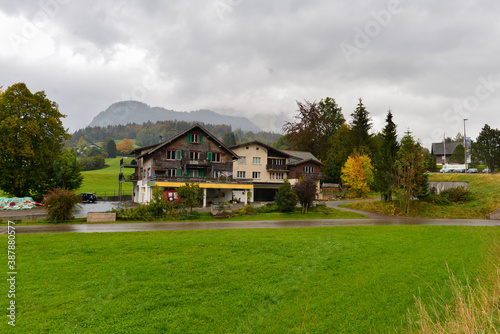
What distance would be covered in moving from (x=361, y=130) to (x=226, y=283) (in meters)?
66.0

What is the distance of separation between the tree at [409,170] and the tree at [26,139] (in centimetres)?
4325

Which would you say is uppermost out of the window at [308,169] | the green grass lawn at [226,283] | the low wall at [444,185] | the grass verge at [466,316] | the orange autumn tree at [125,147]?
the orange autumn tree at [125,147]

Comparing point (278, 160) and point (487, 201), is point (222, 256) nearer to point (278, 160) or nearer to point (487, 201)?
point (487, 201)

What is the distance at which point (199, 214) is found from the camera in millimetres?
31766

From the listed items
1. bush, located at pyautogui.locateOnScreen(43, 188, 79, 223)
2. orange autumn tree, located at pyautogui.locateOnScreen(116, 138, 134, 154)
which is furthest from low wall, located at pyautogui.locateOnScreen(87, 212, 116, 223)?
orange autumn tree, located at pyautogui.locateOnScreen(116, 138, 134, 154)

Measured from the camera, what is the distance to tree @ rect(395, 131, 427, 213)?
33.7 m

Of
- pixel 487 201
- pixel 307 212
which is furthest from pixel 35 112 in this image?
pixel 487 201

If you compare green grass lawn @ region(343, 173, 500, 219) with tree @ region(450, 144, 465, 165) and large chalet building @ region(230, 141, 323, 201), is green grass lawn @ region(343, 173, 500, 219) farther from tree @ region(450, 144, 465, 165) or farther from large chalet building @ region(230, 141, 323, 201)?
tree @ region(450, 144, 465, 165)

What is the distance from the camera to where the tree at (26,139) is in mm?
35531

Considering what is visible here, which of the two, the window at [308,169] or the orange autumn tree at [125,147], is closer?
the window at [308,169]

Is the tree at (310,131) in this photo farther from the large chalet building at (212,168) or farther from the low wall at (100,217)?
the low wall at (100,217)

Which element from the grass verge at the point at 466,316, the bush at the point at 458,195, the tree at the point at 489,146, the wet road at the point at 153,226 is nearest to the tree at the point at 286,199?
the wet road at the point at 153,226

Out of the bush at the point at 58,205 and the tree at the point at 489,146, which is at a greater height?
the tree at the point at 489,146

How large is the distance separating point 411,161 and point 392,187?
12.7 ft
